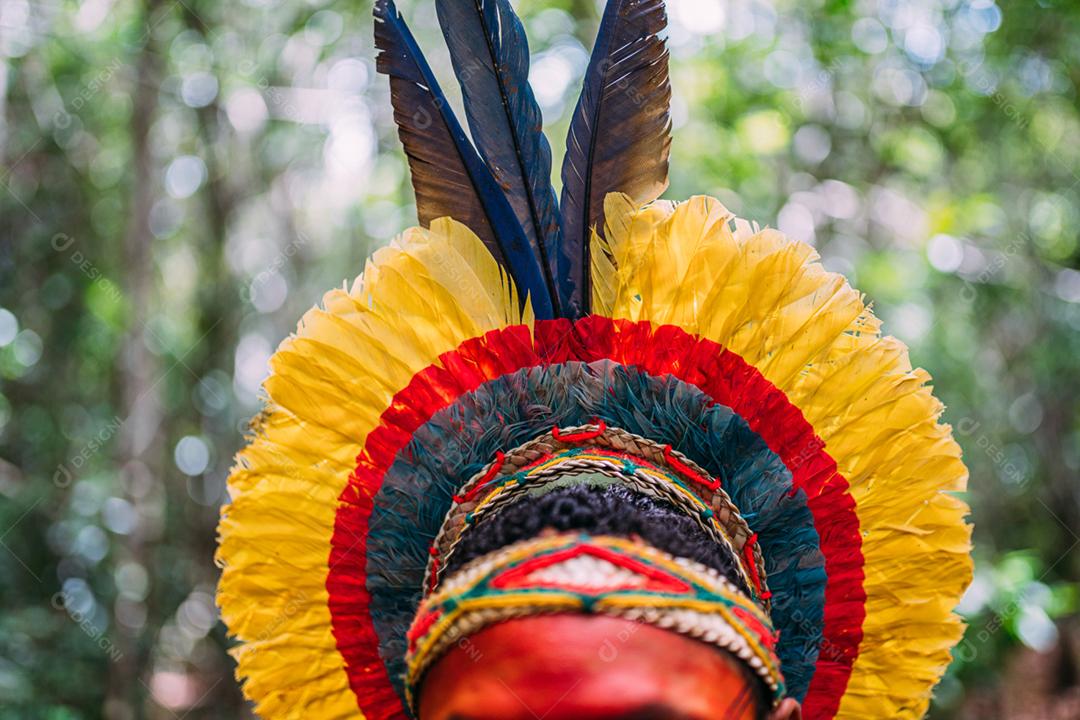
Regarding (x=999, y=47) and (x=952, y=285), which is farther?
(x=952, y=285)

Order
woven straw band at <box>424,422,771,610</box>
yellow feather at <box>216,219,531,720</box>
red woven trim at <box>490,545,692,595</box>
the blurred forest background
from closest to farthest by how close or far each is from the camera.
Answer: red woven trim at <box>490,545,692,595</box>, woven straw band at <box>424,422,771,610</box>, yellow feather at <box>216,219,531,720</box>, the blurred forest background

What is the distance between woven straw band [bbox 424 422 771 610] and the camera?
5.81 ft

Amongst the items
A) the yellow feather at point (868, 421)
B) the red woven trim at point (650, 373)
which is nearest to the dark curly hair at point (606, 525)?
the red woven trim at point (650, 373)

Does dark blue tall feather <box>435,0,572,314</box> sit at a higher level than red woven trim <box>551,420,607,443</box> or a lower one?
higher

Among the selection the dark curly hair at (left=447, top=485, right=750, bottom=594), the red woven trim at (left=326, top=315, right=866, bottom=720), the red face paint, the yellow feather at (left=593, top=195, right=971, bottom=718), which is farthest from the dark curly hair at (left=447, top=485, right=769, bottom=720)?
the yellow feather at (left=593, top=195, right=971, bottom=718)

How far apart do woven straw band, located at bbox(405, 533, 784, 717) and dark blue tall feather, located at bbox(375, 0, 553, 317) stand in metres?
0.69

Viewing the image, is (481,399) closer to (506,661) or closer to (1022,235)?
(506,661)

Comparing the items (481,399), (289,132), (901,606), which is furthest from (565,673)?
(289,132)

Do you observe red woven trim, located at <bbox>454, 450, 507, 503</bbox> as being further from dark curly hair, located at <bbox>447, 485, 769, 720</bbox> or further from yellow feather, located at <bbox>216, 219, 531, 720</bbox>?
yellow feather, located at <bbox>216, 219, 531, 720</bbox>

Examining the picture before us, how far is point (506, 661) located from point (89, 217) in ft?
34.0

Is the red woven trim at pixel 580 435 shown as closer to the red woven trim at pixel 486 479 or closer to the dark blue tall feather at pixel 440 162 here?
the red woven trim at pixel 486 479

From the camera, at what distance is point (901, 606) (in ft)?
6.36

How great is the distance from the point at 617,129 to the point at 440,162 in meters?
0.40

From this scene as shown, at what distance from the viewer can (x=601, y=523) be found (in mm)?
1579
